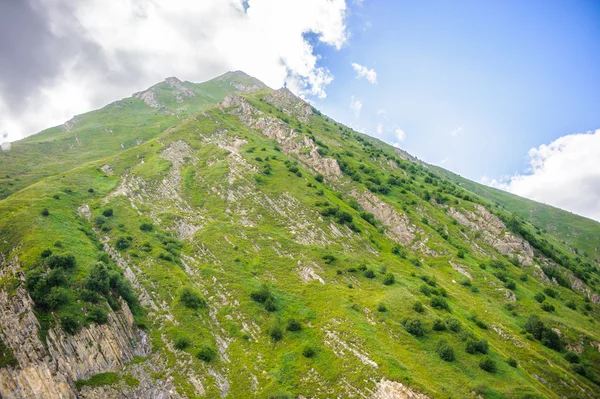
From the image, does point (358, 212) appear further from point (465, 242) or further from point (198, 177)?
point (198, 177)

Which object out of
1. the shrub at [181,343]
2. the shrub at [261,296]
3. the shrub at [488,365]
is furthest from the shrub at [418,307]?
the shrub at [181,343]

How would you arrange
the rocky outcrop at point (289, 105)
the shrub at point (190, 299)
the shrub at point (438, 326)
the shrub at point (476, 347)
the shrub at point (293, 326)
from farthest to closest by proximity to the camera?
the rocky outcrop at point (289, 105)
the shrub at point (190, 299)
the shrub at point (293, 326)
the shrub at point (438, 326)
the shrub at point (476, 347)

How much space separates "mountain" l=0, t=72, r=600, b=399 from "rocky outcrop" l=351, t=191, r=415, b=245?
485mm

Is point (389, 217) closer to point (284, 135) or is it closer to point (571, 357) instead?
point (571, 357)

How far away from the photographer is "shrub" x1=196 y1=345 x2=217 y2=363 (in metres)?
46.4

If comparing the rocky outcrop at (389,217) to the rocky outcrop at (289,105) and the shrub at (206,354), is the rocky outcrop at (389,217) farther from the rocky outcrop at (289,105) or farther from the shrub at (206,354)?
the rocky outcrop at (289,105)

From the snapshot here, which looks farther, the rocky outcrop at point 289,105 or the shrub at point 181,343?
the rocky outcrop at point 289,105

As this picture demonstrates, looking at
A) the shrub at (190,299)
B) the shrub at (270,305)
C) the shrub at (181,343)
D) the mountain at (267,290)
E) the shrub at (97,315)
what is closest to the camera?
the mountain at (267,290)

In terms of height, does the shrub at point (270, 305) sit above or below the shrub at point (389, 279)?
below

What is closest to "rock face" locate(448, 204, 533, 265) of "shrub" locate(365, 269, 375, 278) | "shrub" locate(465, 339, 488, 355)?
"shrub" locate(365, 269, 375, 278)

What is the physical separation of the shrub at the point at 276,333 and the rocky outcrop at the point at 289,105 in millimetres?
145074

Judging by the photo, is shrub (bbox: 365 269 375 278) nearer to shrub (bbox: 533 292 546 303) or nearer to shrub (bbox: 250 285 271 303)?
shrub (bbox: 250 285 271 303)

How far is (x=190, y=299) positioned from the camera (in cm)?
5503

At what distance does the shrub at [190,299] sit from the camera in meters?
54.7
